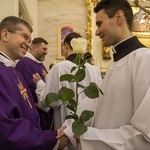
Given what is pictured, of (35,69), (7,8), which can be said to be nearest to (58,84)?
(35,69)

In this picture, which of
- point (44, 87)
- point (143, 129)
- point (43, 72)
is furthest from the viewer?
point (43, 72)

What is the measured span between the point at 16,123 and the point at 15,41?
0.85 m

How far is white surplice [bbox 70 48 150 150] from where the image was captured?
1338 millimetres

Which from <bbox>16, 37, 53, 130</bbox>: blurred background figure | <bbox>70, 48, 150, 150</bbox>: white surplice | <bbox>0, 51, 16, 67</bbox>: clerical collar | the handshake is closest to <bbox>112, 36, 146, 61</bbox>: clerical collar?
<bbox>70, 48, 150, 150</bbox>: white surplice

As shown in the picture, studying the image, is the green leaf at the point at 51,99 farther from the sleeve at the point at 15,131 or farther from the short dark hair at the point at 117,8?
the short dark hair at the point at 117,8

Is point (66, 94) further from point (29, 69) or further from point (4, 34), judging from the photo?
point (29, 69)

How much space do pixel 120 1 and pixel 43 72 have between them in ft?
5.88

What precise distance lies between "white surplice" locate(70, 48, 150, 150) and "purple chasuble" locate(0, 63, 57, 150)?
1.03 ft

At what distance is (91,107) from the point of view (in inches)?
69.2

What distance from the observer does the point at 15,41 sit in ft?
7.22

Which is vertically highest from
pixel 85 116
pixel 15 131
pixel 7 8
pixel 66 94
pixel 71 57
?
pixel 7 8

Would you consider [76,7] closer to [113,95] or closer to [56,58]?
[56,58]

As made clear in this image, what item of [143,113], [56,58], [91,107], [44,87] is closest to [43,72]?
[44,87]

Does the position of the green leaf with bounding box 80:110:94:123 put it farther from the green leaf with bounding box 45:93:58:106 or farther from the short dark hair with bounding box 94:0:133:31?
the short dark hair with bounding box 94:0:133:31
